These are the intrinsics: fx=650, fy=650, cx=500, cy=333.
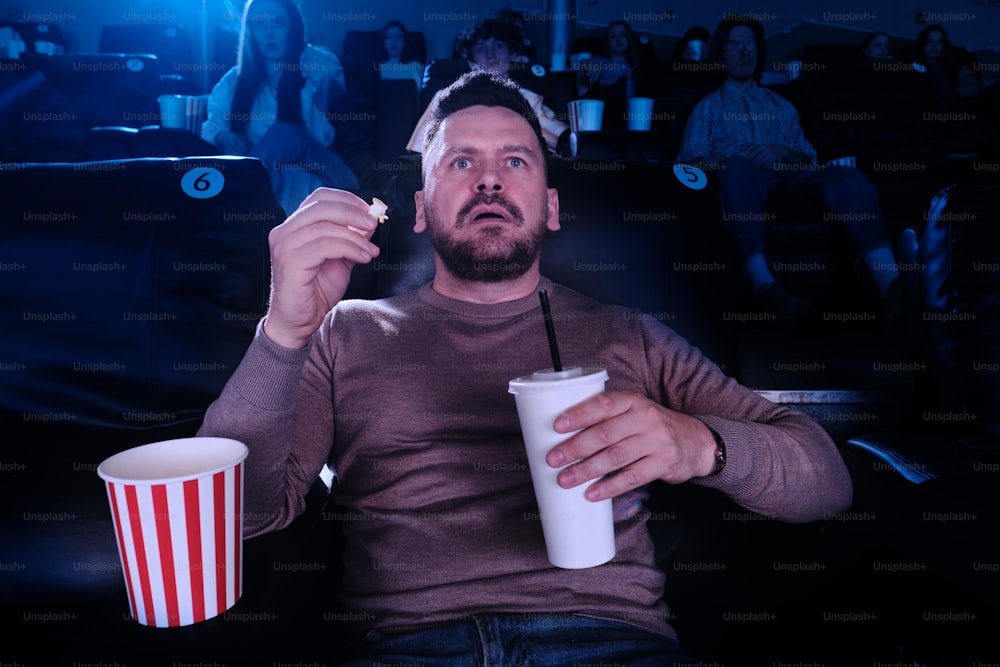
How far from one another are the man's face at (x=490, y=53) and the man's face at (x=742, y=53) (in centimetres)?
116

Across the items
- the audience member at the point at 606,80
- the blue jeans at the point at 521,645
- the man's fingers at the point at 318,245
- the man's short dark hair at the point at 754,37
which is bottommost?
the blue jeans at the point at 521,645

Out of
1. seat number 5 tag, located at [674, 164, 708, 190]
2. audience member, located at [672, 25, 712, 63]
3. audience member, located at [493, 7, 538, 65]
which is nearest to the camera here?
seat number 5 tag, located at [674, 164, 708, 190]

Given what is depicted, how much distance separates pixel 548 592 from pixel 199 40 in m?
7.80

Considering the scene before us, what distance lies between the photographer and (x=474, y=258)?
1198 millimetres

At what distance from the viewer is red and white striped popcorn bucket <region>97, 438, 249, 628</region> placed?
68cm

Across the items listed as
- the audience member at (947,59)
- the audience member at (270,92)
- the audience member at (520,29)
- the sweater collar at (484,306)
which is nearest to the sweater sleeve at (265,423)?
the sweater collar at (484,306)

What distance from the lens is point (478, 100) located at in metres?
1.32

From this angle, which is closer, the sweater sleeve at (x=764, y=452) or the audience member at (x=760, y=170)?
the sweater sleeve at (x=764, y=452)

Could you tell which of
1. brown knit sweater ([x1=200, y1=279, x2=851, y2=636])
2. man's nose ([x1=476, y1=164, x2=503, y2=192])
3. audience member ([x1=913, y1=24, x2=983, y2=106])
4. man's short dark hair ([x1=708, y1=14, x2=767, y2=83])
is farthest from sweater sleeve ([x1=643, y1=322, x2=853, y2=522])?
audience member ([x1=913, y1=24, x2=983, y2=106])

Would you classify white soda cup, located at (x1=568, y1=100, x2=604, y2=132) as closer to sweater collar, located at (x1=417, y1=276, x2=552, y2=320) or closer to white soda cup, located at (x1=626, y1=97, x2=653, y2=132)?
white soda cup, located at (x1=626, y1=97, x2=653, y2=132)

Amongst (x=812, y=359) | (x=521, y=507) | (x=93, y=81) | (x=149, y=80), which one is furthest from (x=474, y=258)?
(x=149, y=80)

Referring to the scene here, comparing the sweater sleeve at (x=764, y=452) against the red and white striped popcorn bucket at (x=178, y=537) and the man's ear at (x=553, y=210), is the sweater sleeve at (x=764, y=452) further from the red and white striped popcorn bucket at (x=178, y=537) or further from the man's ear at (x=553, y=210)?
the red and white striped popcorn bucket at (x=178, y=537)

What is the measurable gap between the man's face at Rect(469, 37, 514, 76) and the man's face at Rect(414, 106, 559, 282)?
2.36 m

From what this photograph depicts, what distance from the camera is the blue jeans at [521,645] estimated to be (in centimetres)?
84
